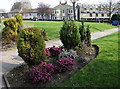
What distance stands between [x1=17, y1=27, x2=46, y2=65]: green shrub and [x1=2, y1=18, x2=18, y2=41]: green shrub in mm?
7281

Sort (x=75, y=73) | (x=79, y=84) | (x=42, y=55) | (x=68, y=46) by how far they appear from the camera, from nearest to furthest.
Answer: (x=79, y=84)
(x=75, y=73)
(x=42, y=55)
(x=68, y=46)

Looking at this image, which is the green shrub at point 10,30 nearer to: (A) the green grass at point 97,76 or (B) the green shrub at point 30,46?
(B) the green shrub at point 30,46


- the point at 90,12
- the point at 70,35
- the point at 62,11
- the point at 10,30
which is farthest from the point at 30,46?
the point at 90,12

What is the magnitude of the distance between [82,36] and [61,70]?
4.15 meters

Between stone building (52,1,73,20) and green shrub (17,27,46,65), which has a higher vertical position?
stone building (52,1,73,20)

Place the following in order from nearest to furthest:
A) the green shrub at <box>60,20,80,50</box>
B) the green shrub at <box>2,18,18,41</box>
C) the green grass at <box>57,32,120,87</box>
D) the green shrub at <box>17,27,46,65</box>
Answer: the green grass at <box>57,32,120,87</box> < the green shrub at <box>17,27,46,65</box> < the green shrub at <box>60,20,80,50</box> < the green shrub at <box>2,18,18,41</box>

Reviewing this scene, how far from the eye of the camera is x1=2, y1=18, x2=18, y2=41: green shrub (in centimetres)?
1257

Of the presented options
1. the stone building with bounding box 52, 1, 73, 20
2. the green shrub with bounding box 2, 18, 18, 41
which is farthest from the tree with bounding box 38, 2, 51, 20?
the green shrub with bounding box 2, 18, 18, 41

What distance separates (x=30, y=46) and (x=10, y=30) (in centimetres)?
785

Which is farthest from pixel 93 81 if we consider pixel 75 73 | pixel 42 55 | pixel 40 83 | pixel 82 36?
pixel 82 36

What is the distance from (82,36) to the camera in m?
9.06

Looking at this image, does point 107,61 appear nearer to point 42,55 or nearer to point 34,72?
point 42,55

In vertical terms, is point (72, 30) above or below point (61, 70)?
above

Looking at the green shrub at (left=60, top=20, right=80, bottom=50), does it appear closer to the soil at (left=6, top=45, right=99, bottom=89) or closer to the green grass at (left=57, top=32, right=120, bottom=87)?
the soil at (left=6, top=45, right=99, bottom=89)
